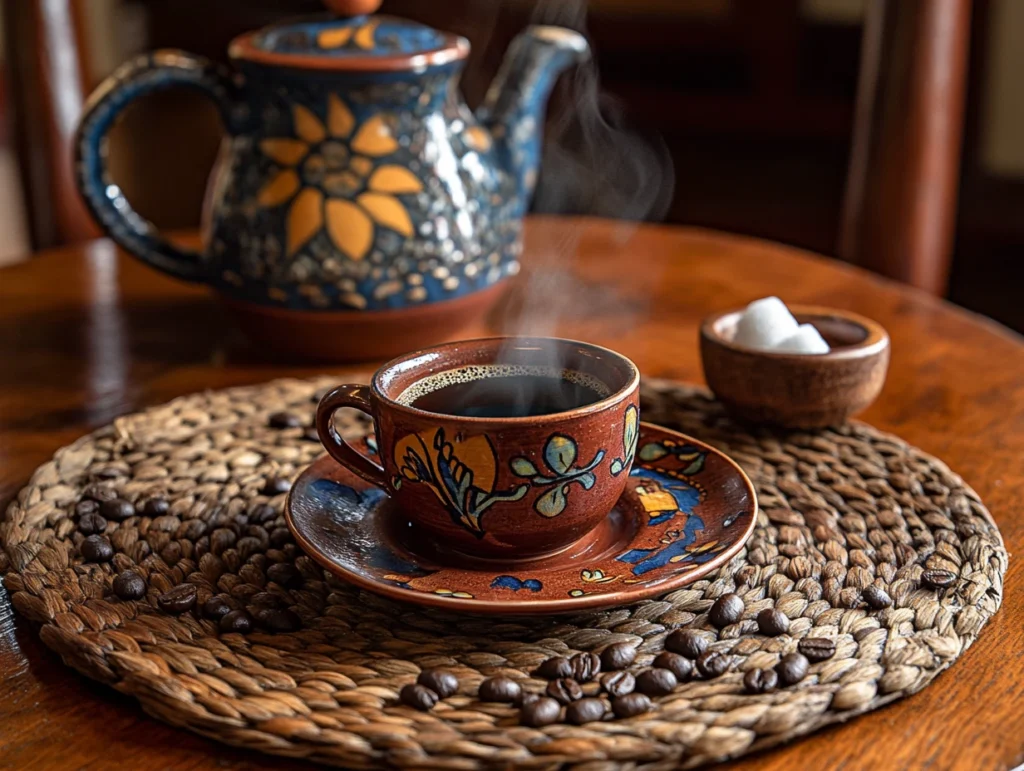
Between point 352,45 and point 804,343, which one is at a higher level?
point 352,45

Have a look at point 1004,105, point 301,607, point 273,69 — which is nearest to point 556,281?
point 273,69

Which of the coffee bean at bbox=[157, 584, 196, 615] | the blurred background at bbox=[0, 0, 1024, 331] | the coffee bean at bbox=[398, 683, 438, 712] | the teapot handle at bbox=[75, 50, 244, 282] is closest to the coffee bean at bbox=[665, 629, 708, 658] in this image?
the coffee bean at bbox=[398, 683, 438, 712]

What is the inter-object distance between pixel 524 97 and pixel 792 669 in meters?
0.63

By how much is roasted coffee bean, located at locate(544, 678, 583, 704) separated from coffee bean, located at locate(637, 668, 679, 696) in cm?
3

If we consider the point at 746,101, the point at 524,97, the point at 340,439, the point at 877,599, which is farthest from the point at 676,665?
the point at 746,101

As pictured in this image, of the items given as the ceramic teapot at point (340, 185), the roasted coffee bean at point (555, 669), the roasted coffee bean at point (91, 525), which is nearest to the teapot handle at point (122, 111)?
the ceramic teapot at point (340, 185)

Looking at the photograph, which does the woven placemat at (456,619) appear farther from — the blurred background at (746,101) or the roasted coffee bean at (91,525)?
the blurred background at (746,101)

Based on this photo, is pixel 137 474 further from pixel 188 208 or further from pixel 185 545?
pixel 188 208

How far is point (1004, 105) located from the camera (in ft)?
7.16

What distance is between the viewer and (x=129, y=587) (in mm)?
605

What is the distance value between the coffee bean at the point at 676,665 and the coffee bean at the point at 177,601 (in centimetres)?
23

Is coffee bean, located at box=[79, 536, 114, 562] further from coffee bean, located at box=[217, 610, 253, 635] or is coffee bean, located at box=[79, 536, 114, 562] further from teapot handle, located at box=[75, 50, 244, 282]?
teapot handle, located at box=[75, 50, 244, 282]

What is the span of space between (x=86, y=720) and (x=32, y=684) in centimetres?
4

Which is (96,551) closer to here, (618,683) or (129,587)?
(129,587)
